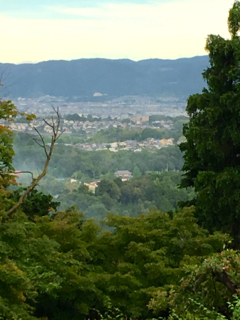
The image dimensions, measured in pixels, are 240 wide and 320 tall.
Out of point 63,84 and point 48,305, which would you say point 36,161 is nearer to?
point 48,305

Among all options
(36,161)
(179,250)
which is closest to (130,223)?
(179,250)

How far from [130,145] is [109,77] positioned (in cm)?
7933

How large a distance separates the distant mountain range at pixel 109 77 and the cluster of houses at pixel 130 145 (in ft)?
181

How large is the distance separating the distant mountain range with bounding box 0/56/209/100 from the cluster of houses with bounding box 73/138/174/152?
181 feet

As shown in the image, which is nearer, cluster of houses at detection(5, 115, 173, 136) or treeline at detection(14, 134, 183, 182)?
treeline at detection(14, 134, 183, 182)

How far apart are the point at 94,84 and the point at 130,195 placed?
127m

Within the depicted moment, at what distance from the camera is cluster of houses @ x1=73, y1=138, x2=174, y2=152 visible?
352 feet

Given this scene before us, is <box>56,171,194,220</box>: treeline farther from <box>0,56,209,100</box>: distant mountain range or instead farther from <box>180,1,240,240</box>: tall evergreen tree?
<box>0,56,209,100</box>: distant mountain range

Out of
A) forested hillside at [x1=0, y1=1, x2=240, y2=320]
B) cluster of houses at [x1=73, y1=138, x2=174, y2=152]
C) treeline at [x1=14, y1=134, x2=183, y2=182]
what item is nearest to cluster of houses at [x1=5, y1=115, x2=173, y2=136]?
cluster of houses at [x1=73, y1=138, x2=174, y2=152]

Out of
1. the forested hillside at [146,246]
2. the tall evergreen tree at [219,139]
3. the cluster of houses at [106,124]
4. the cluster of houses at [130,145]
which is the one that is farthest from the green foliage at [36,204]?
the cluster of houses at [106,124]

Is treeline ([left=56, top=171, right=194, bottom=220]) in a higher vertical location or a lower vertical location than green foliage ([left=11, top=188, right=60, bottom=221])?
lower

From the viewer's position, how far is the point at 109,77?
615ft

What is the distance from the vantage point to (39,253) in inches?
320

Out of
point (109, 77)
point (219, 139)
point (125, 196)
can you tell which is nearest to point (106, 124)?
point (109, 77)
